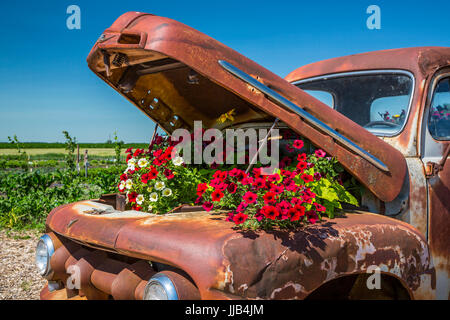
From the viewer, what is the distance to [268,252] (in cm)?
165

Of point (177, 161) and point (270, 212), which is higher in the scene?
point (177, 161)

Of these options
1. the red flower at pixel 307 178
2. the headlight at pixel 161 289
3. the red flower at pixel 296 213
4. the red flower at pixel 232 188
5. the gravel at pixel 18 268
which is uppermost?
the red flower at pixel 307 178

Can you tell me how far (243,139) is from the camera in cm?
286

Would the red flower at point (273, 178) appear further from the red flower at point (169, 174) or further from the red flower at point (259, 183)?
the red flower at point (169, 174)

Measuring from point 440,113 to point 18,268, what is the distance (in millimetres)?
4896

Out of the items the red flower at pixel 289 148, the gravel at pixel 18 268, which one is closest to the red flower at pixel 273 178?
the red flower at pixel 289 148

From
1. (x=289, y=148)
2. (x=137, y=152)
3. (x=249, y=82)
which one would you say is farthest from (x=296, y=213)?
(x=137, y=152)

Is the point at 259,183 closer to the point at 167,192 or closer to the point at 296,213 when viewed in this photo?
the point at 296,213

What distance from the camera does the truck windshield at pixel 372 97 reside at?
2.76 meters

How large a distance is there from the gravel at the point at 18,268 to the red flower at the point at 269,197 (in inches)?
131

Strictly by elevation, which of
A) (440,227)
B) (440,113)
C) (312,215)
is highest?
(440,113)
